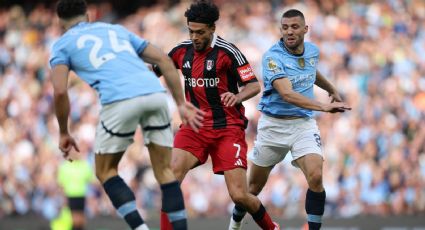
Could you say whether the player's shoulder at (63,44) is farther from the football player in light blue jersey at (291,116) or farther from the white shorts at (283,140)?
the white shorts at (283,140)

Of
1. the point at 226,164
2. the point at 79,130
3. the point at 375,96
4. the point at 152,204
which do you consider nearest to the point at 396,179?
the point at 375,96

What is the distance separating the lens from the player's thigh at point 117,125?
871 centimetres

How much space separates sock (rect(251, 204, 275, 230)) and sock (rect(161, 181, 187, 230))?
1.90 meters

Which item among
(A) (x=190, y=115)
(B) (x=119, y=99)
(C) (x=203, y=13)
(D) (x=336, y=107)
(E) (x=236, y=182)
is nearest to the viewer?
(B) (x=119, y=99)

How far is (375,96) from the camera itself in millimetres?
19141

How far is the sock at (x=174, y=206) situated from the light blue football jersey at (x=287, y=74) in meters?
2.21

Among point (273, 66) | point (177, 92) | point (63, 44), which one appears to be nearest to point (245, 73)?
point (273, 66)

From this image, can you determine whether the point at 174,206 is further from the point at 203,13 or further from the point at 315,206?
the point at 203,13

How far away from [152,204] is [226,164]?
8.77m

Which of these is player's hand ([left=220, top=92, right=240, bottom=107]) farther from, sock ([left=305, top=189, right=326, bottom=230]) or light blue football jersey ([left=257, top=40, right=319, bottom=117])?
sock ([left=305, top=189, right=326, bottom=230])

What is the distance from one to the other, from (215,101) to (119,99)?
6.93 ft

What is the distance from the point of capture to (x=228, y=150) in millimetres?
10578

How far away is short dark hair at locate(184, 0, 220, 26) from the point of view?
10.3 m

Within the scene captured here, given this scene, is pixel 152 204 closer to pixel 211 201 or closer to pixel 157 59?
pixel 211 201
